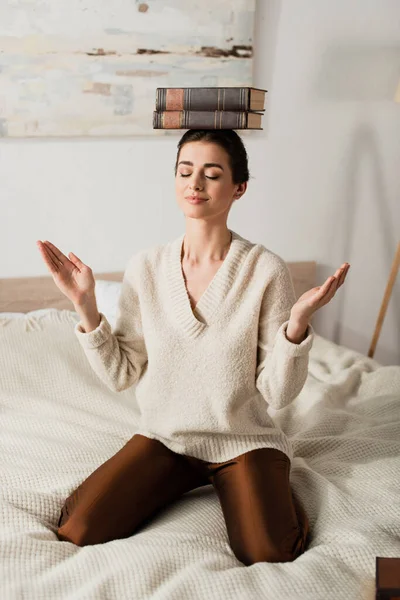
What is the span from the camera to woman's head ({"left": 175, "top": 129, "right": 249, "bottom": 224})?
1545mm

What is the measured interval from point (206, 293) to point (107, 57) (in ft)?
4.28

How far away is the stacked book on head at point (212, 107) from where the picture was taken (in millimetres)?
1521

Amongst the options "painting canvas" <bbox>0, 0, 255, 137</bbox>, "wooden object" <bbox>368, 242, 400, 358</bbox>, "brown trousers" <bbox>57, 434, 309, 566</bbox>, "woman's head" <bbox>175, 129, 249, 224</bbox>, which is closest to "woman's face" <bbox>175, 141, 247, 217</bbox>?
"woman's head" <bbox>175, 129, 249, 224</bbox>

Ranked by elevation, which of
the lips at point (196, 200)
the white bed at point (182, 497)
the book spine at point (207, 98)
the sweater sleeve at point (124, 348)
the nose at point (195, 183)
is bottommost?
the white bed at point (182, 497)

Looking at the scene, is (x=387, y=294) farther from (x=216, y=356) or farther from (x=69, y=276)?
(x=69, y=276)

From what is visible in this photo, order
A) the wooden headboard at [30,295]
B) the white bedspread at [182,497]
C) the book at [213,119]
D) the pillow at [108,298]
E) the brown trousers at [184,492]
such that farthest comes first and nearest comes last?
the wooden headboard at [30,295], the pillow at [108,298], the book at [213,119], the brown trousers at [184,492], the white bedspread at [182,497]

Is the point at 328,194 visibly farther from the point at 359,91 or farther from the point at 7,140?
the point at 7,140

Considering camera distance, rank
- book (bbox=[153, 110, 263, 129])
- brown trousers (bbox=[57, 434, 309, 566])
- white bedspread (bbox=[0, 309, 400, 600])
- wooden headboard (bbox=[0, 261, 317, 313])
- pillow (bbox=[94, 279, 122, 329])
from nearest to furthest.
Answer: white bedspread (bbox=[0, 309, 400, 600])
brown trousers (bbox=[57, 434, 309, 566])
book (bbox=[153, 110, 263, 129])
pillow (bbox=[94, 279, 122, 329])
wooden headboard (bbox=[0, 261, 317, 313])

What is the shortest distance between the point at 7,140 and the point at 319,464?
5.06 feet

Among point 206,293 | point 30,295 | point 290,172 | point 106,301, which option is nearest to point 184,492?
point 206,293

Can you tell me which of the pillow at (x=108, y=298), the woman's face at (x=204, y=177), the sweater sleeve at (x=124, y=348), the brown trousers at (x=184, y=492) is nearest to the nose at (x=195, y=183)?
the woman's face at (x=204, y=177)

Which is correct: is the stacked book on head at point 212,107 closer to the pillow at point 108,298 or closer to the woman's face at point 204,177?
the woman's face at point 204,177

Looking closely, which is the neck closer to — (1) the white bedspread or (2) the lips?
(2) the lips

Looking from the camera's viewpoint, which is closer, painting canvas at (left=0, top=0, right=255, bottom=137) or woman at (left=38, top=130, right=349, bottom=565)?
woman at (left=38, top=130, right=349, bottom=565)
